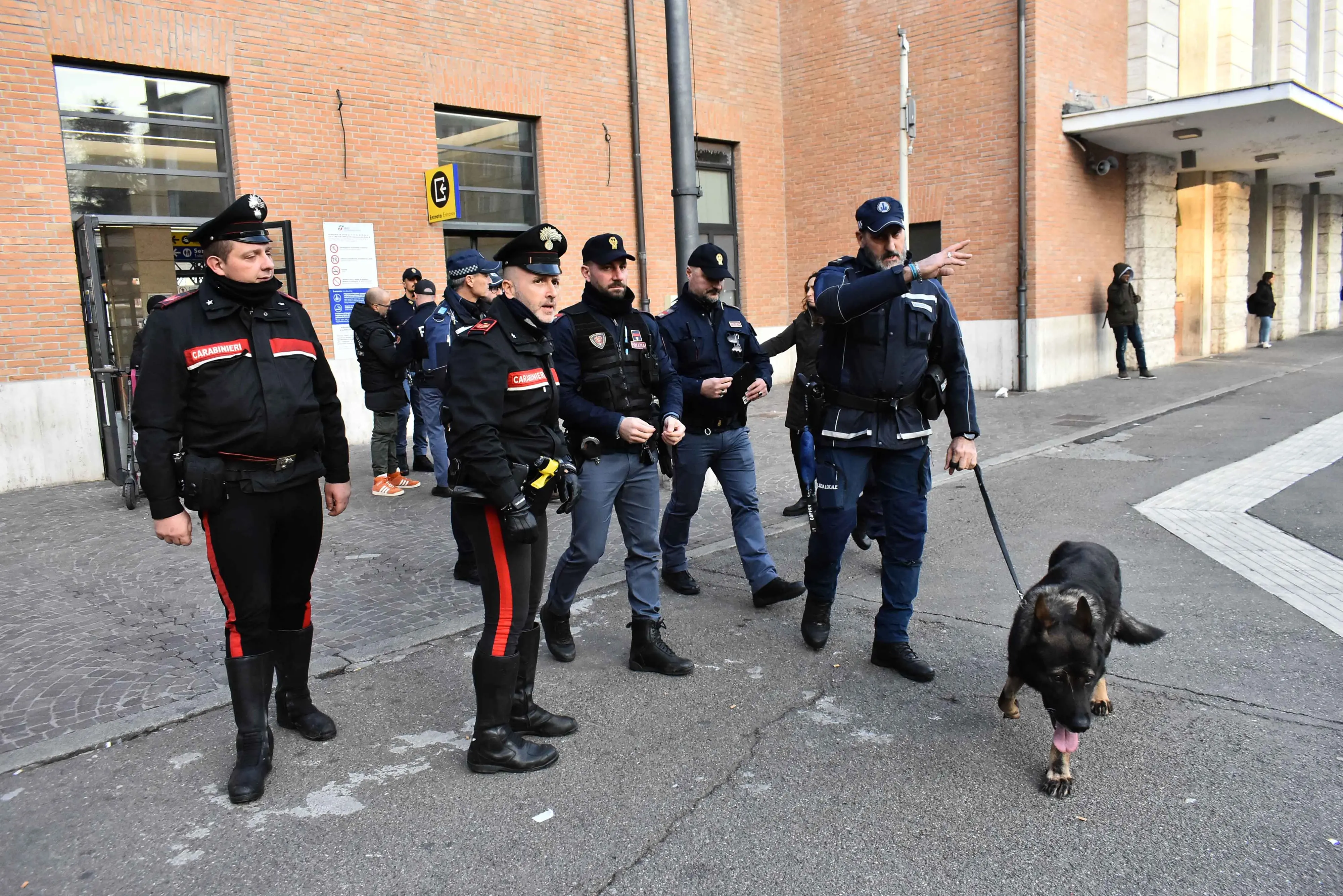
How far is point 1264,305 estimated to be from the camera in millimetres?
21766

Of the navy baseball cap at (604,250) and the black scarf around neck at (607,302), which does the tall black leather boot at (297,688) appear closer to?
the black scarf around neck at (607,302)

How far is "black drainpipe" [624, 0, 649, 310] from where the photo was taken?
14539mm

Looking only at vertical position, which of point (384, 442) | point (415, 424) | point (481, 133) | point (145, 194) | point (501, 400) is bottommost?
point (384, 442)

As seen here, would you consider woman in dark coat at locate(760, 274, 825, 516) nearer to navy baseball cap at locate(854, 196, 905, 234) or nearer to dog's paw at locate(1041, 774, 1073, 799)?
navy baseball cap at locate(854, 196, 905, 234)

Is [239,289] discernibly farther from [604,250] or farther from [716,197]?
[716,197]

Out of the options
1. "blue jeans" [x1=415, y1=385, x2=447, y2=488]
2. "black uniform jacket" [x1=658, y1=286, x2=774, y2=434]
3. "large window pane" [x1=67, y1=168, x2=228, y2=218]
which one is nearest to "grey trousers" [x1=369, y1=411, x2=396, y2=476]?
"blue jeans" [x1=415, y1=385, x2=447, y2=488]

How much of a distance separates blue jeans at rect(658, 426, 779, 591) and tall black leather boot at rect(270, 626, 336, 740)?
224 cm

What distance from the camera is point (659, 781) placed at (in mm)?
3504

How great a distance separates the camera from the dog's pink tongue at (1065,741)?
3.28 metres

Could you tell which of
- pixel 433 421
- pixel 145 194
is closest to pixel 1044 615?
pixel 433 421

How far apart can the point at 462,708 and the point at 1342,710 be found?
3627 mm

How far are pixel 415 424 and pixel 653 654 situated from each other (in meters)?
5.65

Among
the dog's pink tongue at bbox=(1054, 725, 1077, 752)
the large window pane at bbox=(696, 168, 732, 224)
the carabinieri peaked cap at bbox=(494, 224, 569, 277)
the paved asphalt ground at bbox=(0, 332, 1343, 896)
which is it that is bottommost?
the paved asphalt ground at bbox=(0, 332, 1343, 896)

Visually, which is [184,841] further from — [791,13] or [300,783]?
[791,13]
